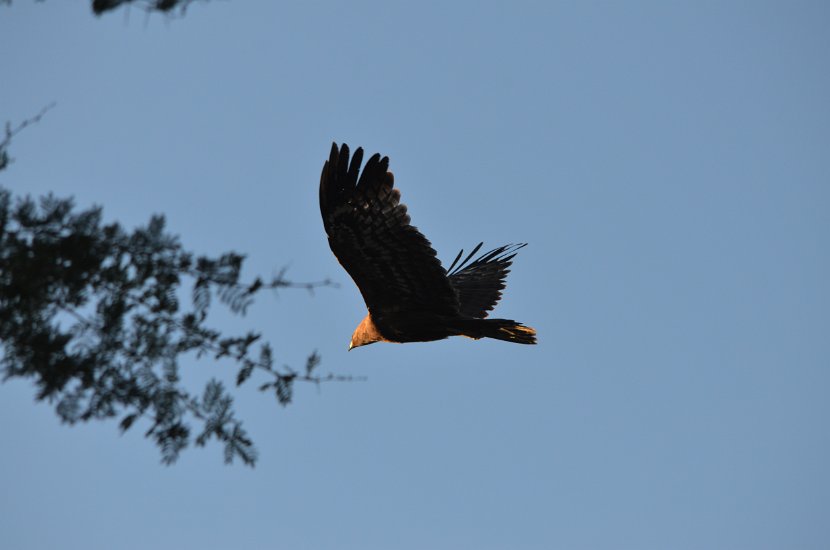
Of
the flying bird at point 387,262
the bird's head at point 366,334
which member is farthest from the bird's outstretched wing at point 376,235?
the bird's head at point 366,334

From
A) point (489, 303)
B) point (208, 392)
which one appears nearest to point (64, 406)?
point (208, 392)

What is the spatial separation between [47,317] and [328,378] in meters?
1.05

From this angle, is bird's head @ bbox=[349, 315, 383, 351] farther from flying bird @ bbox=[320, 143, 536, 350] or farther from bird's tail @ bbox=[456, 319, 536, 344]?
bird's tail @ bbox=[456, 319, 536, 344]

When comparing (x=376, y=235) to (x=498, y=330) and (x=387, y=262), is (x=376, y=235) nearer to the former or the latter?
(x=387, y=262)

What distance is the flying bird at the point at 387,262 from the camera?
267 inches

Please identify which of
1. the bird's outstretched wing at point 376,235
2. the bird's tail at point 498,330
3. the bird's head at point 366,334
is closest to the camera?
the bird's outstretched wing at point 376,235

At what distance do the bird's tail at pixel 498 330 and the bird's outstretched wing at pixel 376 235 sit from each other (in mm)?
214

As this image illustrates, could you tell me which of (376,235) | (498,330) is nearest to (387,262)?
(376,235)

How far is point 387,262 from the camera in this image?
7.12 metres

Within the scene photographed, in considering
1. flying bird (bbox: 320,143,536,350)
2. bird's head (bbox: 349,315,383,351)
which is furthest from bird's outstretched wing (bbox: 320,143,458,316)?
bird's head (bbox: 349,315,383,351)

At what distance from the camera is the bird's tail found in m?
7.12

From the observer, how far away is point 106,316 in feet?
9.92

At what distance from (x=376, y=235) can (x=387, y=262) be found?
0.31 metres

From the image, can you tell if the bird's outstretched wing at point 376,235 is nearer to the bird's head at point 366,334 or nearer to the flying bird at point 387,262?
the flying bird at point 387,262
